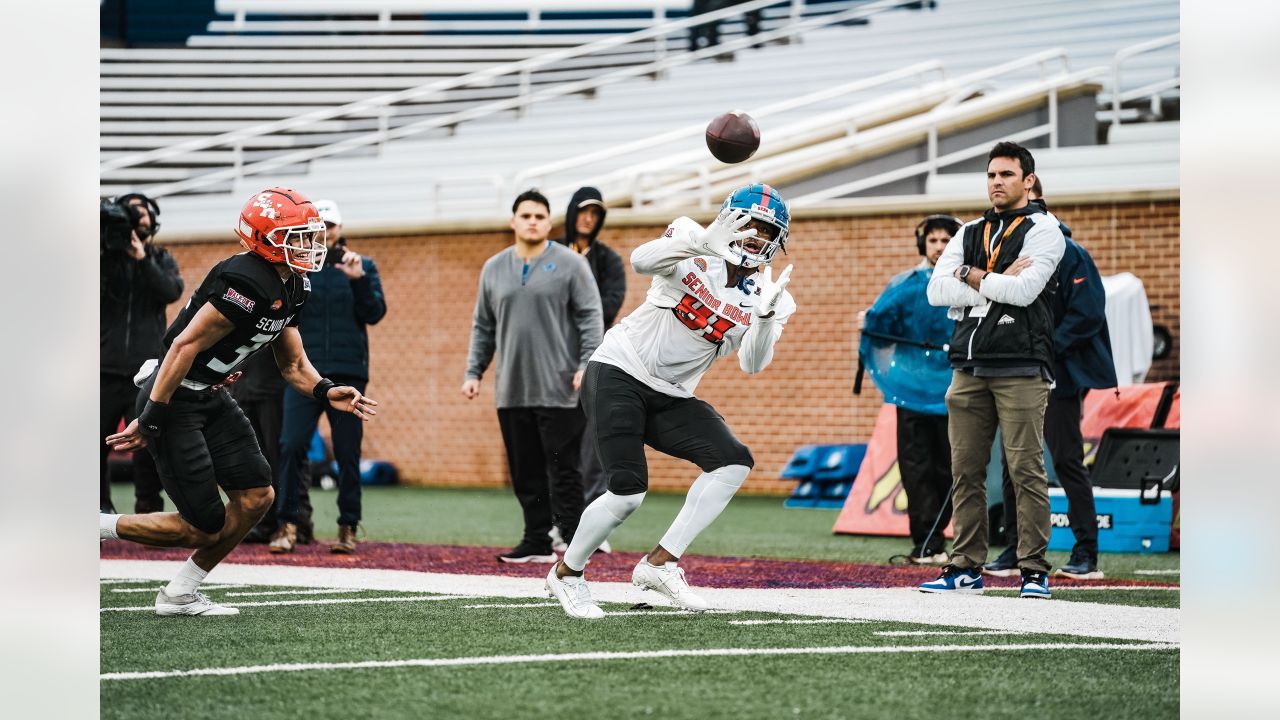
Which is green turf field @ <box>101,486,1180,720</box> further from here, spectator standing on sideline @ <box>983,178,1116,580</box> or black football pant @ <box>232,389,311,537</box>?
black football pant @ <box>232,389,311,537</box>

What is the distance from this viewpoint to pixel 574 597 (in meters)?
5.66

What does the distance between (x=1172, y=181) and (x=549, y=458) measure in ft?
26.9

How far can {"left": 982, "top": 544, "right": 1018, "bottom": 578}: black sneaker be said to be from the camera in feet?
25.7

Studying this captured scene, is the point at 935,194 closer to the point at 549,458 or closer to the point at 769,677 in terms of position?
the point at 549,458

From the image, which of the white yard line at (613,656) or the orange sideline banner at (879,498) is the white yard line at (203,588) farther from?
the orange sideline banner at (879,498)

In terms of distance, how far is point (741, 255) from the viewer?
567cm

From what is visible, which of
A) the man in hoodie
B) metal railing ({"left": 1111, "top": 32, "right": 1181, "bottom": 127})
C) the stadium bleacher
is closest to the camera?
the man in hoodie

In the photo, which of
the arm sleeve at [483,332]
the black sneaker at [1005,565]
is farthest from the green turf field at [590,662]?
the arm sleeve at [483,332]

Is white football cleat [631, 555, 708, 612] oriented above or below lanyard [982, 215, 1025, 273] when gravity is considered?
below

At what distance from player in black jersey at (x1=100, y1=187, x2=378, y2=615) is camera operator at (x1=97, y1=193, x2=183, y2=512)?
3.28 m

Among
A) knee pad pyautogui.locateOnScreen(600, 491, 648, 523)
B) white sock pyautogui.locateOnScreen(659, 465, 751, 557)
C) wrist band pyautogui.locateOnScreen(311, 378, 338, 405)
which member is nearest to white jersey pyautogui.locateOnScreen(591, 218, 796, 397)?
white sock pyautogui.locateOnScreen(659, 465, 751, 557)

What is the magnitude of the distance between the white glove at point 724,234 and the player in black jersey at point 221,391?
1.45 meters

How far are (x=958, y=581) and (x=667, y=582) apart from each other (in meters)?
1.74

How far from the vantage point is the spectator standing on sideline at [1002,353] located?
6.68 metres
